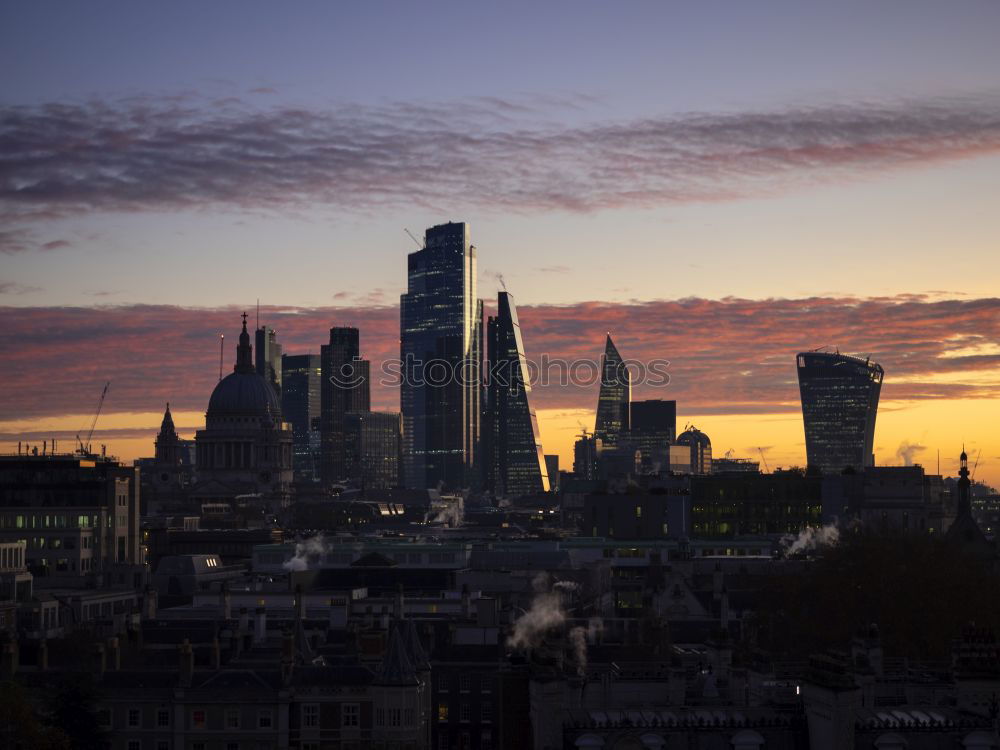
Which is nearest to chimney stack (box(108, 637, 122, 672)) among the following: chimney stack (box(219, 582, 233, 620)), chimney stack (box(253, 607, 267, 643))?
chimney stack (box(253, 607, 267, 643))

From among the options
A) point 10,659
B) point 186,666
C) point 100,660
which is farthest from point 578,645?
point 10,659

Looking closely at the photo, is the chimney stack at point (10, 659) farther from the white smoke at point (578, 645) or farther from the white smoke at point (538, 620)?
the white smoke at point (578, 645)

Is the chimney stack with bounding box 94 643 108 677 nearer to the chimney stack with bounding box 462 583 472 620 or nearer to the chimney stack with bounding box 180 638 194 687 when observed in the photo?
the chimney stack with bounding box 180 638 194 687

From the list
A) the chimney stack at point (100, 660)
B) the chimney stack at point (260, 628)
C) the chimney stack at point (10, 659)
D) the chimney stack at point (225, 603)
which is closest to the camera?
the chimney stack at point (100, 660)

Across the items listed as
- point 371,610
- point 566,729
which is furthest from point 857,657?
point 371,610

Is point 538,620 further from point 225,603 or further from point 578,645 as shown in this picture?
point 225,603

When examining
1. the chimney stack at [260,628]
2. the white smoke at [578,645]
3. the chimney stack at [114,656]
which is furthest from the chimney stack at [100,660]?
the chimney stack at [260,628]

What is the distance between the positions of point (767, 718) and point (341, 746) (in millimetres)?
52102

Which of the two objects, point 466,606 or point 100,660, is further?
point 466,606

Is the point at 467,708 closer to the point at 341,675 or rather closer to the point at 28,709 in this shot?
the point at 341,675

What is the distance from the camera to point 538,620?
456 ft

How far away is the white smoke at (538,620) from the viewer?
12484cm

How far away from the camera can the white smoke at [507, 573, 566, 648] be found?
124838 millimetres

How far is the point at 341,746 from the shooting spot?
4200 inches
